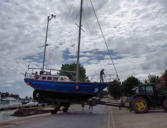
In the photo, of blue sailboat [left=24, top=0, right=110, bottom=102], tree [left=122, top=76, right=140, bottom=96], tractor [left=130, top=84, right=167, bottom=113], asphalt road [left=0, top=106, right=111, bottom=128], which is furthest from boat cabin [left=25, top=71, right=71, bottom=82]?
tree [left=122, top=76, right=140, bottom=96]

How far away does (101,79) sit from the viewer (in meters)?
17.3

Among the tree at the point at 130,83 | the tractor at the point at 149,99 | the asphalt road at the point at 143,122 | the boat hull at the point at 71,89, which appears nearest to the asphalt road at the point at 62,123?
the asphalt road at the point at 143,122

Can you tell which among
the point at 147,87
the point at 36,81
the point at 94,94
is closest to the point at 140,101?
the point at 147,87

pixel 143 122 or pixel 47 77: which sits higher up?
pixel 47 77

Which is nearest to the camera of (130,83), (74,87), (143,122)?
(143,122)

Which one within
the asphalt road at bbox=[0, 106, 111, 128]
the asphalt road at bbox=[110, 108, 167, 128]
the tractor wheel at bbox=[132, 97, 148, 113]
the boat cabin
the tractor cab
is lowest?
the asphalt road at bbox=[0, 106, 111, 128]

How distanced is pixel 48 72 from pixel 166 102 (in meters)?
11.5

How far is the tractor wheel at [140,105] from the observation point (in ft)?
46.2

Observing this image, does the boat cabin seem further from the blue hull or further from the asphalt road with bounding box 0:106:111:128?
the asphalt road with bounding box 0:106:111:128

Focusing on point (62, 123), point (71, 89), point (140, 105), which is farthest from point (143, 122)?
point (71, 89)

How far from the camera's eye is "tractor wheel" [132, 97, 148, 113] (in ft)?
46.2

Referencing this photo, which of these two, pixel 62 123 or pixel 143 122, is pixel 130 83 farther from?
pixel 143 122

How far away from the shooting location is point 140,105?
46.5ft

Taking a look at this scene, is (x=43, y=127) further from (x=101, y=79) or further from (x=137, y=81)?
(x=137, y=81)
